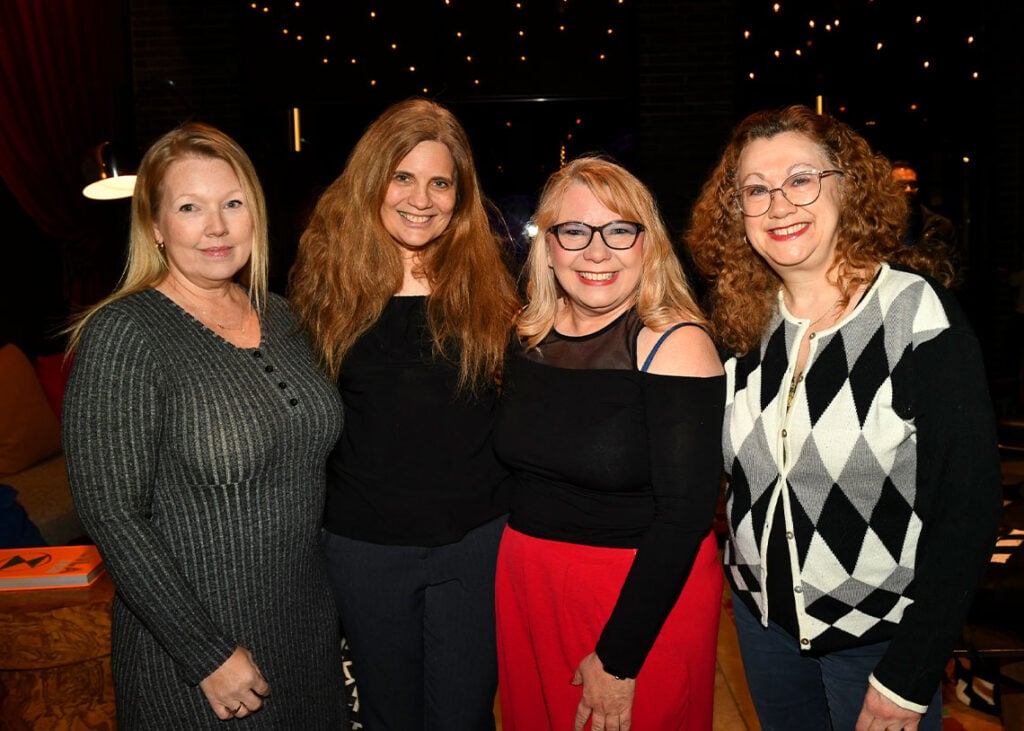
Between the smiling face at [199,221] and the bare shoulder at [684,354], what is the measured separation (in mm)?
978

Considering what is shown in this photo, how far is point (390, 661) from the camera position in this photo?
2037 mm

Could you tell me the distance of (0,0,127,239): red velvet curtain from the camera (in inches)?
206

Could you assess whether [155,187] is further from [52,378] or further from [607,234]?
[52,378]

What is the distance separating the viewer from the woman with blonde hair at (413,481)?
2014mm

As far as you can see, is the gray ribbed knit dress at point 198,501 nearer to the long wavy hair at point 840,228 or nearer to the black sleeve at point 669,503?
the black sleeve at point 669,503

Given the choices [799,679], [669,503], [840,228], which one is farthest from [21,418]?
[840,228]

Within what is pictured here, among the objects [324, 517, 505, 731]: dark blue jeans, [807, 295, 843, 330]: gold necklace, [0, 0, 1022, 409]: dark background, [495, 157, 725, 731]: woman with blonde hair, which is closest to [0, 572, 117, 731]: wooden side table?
[324, 517, 505, 731]: dark blue jeans

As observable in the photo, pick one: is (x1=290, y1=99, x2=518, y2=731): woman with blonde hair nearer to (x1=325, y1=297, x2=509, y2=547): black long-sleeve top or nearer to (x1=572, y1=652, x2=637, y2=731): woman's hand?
(x1=325, y1=297, x2=509, y2=547): black long-sleeve top

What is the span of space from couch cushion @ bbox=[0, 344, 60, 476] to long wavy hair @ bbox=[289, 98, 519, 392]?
10.2 ft

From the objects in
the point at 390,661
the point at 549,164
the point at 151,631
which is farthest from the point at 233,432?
the point at 549,164

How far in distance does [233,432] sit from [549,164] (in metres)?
6.80

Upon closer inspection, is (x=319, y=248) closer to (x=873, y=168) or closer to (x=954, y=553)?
(x=873, y=168)

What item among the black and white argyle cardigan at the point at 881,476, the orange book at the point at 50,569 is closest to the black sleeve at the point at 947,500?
the black and white argyle cardigan at the point at 881,476

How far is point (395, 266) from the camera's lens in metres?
2.24
